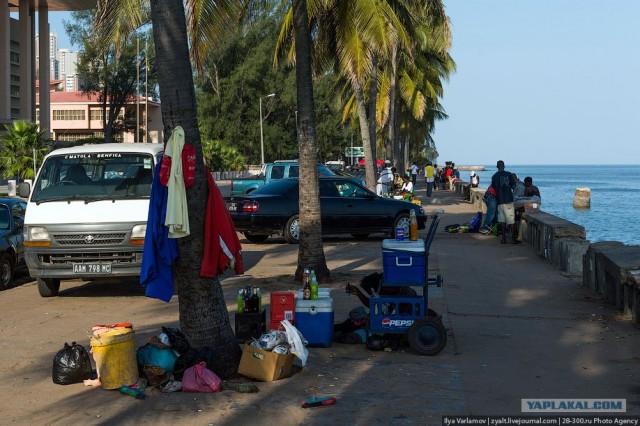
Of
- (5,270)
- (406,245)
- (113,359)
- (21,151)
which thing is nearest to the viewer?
(113,359)

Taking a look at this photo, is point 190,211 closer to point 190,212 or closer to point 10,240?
point 190,212

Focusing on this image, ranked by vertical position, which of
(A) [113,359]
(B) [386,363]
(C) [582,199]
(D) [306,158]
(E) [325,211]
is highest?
(D) [306,158]

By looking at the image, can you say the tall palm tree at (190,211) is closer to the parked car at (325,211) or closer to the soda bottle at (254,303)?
the soda bottle at (254,303)

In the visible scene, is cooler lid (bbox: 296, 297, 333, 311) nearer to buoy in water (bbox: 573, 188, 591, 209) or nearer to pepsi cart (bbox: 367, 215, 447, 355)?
pepsi cart (bbox: 367, 215, 447, 355)

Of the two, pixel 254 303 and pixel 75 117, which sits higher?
pixel 75 117

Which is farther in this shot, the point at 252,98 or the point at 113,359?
the point at 252,98

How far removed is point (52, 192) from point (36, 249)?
98 centimetres

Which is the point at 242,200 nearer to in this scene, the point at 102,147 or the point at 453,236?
the point at 453,236

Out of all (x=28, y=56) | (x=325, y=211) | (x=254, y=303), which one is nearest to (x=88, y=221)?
(x=254, y=303)

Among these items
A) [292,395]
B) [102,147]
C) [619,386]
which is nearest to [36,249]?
[102,147]

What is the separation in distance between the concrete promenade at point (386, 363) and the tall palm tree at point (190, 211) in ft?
2.05

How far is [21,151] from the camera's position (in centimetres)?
3862

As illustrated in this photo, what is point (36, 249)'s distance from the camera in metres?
12.9

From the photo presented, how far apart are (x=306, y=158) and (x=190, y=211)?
21.3 feet
